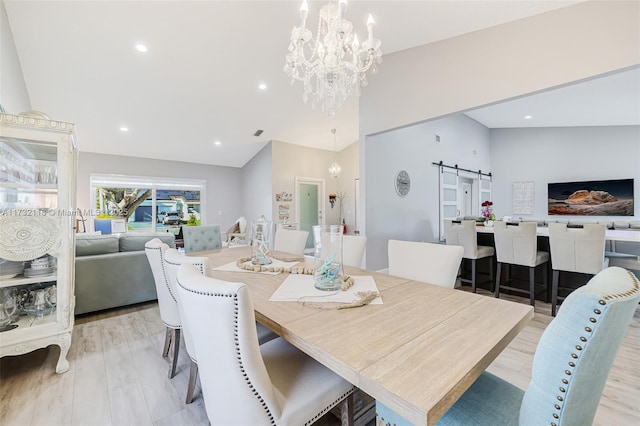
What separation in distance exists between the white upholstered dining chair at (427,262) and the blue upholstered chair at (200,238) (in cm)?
265

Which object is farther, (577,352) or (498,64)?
(498,64)

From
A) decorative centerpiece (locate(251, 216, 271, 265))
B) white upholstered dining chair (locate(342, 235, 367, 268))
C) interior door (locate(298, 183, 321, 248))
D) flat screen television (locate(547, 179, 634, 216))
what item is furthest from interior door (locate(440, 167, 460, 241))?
decorative centerpiece (locate(251, 216, 271, 265))

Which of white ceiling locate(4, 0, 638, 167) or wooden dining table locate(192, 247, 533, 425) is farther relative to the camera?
white ceiling locate(4, 0, 638, 167)

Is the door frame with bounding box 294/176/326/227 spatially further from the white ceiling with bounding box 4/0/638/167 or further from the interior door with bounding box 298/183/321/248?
the white ceiling with bounding box 4/0/638/167

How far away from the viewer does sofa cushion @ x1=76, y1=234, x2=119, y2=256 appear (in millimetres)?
2980

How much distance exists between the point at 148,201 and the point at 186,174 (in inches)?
44.4

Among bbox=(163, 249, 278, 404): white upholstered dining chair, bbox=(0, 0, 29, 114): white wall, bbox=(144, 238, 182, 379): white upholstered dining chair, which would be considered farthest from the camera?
bbox=(0, 0, 29, 114): white wall

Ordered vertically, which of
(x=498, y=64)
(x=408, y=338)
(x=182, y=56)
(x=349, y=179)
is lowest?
(x=408, y=338)

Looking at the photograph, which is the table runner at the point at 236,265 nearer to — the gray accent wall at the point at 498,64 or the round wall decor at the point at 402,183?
the gray accent wall at the point at 498,64

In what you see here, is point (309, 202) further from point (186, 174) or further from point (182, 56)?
point (182, 56)

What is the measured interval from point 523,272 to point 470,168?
349 cm

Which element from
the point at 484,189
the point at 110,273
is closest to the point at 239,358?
the point at 110,273

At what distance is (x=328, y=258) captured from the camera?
1.48m

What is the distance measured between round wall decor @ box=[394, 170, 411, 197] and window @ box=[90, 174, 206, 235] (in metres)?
5.26
